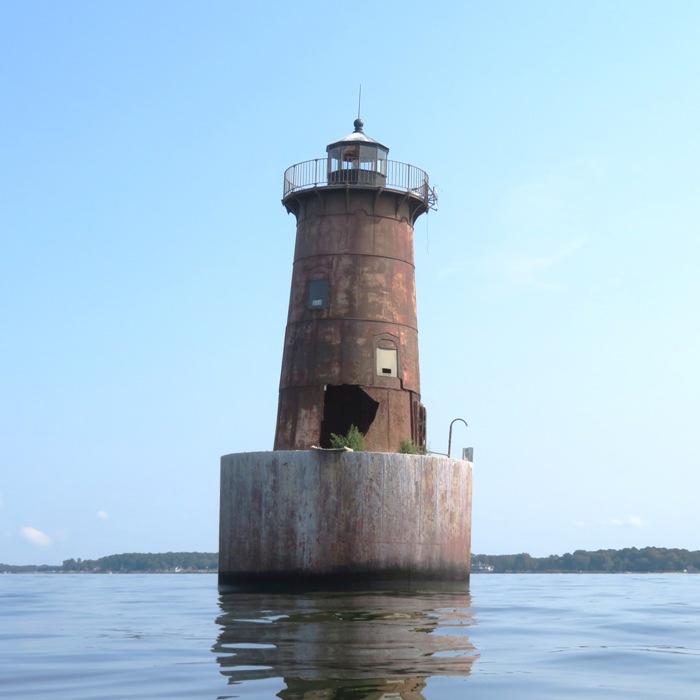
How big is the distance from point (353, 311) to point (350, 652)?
17.1 meters

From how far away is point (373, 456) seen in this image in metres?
24.4

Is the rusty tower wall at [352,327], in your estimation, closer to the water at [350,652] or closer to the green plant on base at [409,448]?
the green plant on base at [409,448]

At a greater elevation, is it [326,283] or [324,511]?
[326,283]

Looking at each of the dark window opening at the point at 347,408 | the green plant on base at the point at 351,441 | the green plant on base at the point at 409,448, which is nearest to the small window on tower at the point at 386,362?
the dark window opening at the point at 347,408

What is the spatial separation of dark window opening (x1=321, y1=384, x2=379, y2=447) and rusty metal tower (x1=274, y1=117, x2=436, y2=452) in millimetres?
26

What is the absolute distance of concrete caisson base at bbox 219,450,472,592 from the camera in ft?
79.2

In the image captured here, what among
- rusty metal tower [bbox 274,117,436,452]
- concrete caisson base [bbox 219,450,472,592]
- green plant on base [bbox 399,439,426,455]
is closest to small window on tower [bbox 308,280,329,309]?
rusty metal tower [bbox 274,117,436,452]

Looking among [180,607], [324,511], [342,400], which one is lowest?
[180,607]

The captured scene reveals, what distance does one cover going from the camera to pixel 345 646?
41.3ft

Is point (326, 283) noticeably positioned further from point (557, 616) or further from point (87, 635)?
point (87, 635)

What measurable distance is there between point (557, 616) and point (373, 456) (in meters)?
6.22

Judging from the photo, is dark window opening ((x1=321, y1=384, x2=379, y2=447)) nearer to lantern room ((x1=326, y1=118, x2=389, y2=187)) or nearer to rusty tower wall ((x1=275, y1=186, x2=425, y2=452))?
rusty tower wall ((x1=275, y1=186, x2=425, y2=452))

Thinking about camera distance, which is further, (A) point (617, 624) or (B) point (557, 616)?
(B) point (557, 616)

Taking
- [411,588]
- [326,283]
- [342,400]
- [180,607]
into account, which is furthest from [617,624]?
[326,283]
